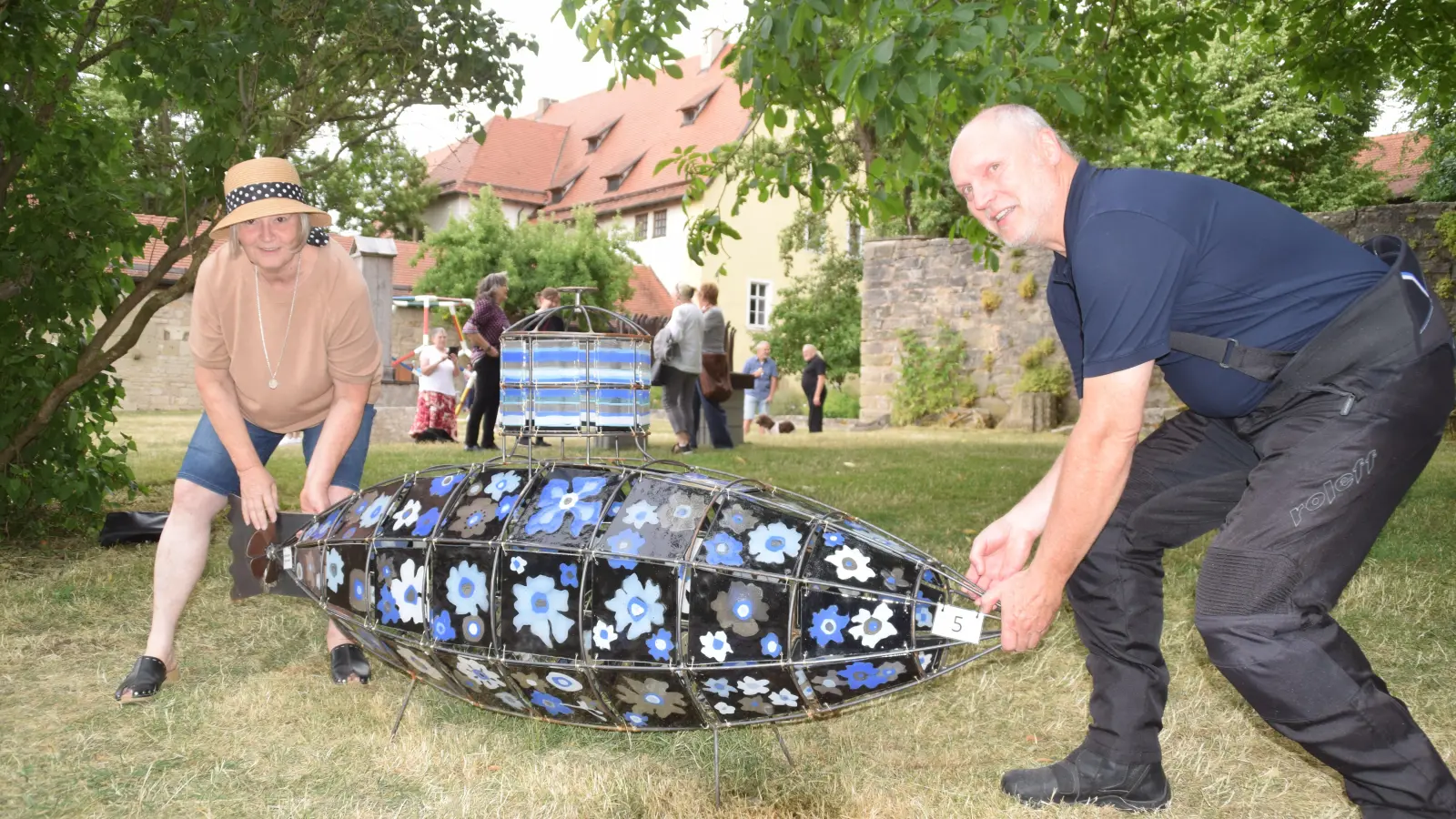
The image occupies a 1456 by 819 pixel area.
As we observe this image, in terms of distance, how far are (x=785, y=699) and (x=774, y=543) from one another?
457 mm

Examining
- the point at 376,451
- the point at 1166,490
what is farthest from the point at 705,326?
the point at 1166,490

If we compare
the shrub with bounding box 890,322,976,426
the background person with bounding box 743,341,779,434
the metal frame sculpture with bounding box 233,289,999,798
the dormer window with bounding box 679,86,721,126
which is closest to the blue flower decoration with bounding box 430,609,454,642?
the metal frame sculpture with bounding box 233,289,999,798

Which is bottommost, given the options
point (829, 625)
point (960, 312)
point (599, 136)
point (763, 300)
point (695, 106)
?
point (829, 625)

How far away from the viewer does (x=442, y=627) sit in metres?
3.66

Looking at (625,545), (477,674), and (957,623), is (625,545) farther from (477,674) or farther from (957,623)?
(957,623)

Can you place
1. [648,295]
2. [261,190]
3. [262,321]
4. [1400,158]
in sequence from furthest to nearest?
1. [648,295]
2. [1400,158]
3. [262,321]
4. [261,190]

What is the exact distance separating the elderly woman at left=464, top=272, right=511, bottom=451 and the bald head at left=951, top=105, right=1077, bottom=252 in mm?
11264

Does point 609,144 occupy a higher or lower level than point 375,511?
higher

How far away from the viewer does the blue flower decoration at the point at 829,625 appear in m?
3.20

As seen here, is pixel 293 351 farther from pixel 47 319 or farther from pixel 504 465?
pixel 47 319

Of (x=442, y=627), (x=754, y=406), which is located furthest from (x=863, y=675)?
(x=754, y=406)

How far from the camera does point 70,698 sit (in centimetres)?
466

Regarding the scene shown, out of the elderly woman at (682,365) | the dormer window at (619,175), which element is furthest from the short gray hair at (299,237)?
the dormer window at (619,175)

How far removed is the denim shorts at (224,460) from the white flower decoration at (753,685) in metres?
2.21
